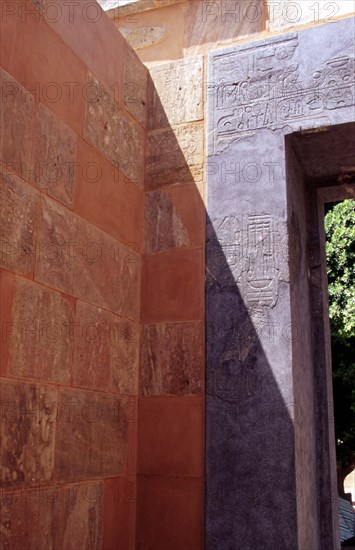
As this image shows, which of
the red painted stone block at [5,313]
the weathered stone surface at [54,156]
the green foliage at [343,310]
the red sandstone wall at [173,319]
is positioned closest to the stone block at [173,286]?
the red sandstone wall at [173,319]

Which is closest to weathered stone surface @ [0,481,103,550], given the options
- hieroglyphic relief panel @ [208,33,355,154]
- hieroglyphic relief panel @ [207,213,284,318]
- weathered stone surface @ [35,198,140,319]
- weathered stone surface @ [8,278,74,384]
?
weathered stone surface @ [8,278,74,384]

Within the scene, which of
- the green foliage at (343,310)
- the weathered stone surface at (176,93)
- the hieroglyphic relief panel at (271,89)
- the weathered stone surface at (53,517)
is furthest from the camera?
the green foliage at (343,310)

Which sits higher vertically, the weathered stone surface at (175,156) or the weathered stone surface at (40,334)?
the weathered stone surface at (175,156)

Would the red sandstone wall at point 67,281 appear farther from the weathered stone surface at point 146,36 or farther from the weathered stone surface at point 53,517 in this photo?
the weathered stone surface at point 146,36

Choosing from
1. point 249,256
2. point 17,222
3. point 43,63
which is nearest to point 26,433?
point 17,222

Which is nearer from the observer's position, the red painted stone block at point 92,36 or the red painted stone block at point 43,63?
the red painted stone block at point 43,63

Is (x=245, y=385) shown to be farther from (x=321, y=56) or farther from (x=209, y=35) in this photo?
(x=209, y=35)

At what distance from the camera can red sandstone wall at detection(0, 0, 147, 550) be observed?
2371 millimetres

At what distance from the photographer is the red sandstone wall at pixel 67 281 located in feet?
→ 7.78

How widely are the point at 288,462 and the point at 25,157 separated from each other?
1.87 meters

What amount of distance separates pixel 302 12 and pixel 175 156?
112cm

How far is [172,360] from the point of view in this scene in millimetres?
3277

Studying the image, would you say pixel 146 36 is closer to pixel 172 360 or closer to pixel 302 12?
pixel 302 12

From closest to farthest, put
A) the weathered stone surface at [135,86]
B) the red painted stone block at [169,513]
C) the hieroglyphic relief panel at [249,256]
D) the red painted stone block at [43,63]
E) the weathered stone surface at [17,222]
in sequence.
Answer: the weathered stone surface at [17,222] < the red painted stone block at [43,63] < the red painted stone block at [169,513] < the hieroglyphic relief panel at [249,256] < the weathered stone surface at [135,86]
